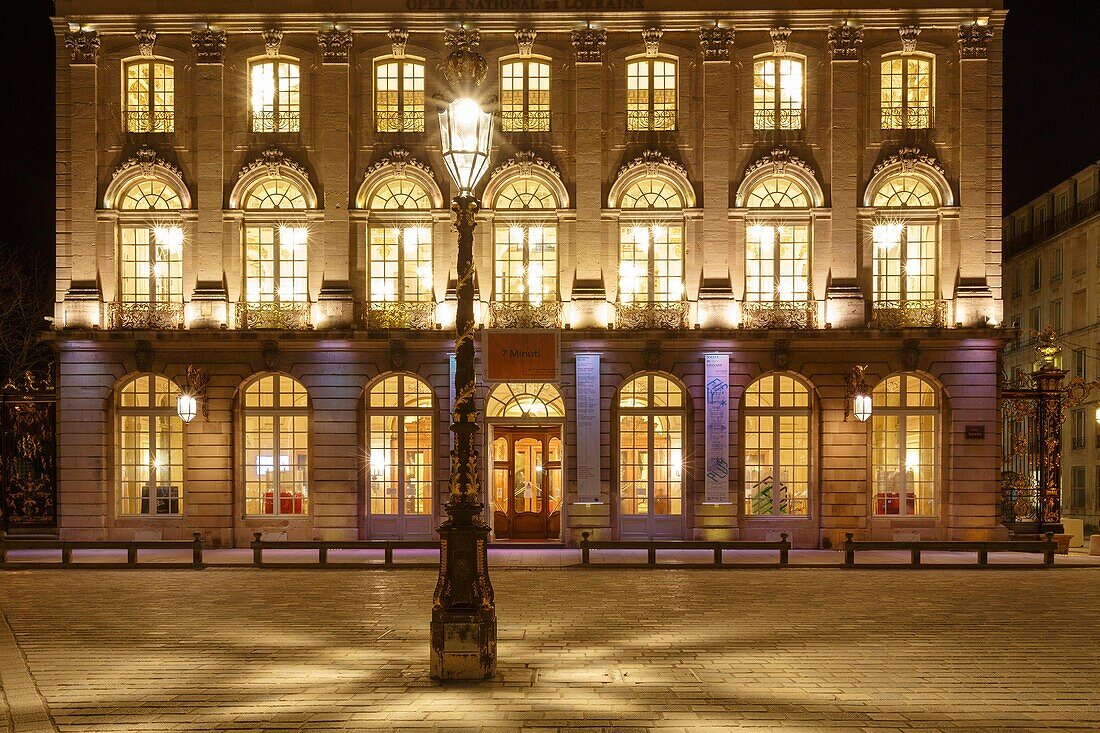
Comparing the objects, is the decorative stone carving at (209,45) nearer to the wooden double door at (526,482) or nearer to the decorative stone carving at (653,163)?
the decorative stone carving at (653,163)

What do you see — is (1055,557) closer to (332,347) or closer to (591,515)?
(591,515)

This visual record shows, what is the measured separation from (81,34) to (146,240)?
5841 mm

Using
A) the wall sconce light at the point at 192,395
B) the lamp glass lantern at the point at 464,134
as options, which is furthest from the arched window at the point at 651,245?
the lamp glass lantern at the point at 464,134

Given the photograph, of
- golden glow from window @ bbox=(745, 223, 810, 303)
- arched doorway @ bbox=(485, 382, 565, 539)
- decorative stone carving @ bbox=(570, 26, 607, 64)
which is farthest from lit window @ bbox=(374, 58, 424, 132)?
golden glow from window @ bbox=(745, 223, 810, 303)

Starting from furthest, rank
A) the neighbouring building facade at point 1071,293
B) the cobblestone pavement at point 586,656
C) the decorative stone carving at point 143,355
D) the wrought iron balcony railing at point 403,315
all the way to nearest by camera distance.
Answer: the neighbouring building facade at point 1071,293 → the wrought iron balcony railing at point 403,315 → the decorative stone carving at point 143,355 → the cobblestone pavement at point 586,656

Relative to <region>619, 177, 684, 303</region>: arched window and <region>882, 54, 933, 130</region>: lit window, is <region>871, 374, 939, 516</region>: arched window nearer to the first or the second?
<region>619, 177, 684, 303</region>: arched window

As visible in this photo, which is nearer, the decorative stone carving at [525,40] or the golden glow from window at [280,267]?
the decorative stone carving at [525,40]

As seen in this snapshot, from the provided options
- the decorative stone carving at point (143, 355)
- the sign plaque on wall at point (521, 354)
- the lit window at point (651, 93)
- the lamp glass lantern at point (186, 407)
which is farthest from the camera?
the lit window at point (651, 93)

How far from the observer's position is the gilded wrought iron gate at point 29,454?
24.6 m

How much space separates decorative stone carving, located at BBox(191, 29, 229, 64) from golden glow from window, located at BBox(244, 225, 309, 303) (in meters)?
4.84

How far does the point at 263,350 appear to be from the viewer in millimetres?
24766

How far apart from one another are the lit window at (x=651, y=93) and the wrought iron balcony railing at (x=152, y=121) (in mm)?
12739

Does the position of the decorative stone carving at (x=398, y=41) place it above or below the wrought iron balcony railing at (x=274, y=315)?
above

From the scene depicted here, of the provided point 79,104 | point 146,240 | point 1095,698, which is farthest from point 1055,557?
point 79,104
